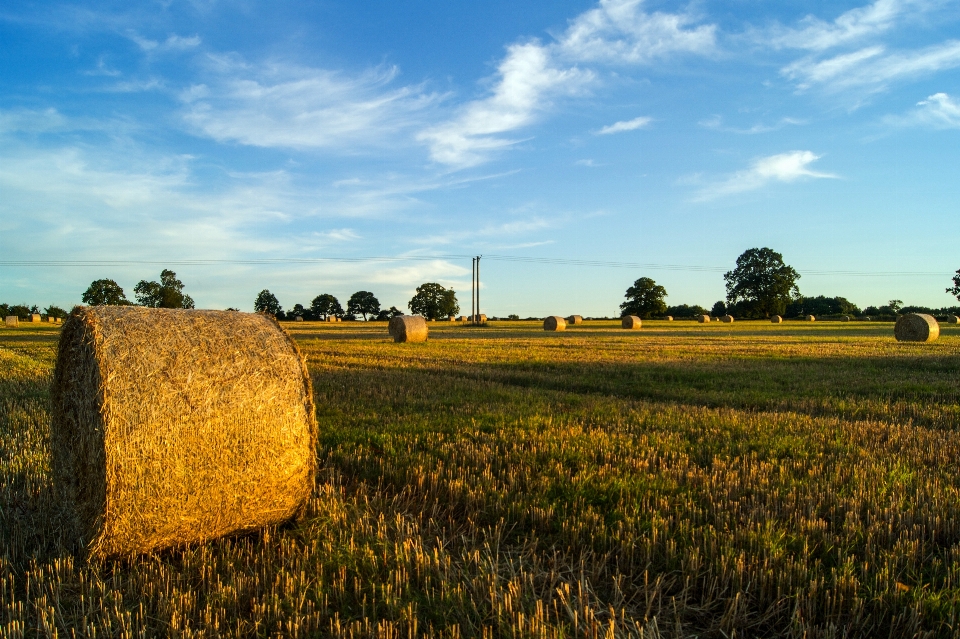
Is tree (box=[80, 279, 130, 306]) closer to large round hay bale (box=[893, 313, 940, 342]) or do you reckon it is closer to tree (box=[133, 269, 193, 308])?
tree (box=[133, 269, 193, 308])

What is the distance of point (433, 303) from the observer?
111 metres

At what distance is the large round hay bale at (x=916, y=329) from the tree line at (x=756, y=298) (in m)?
61.0

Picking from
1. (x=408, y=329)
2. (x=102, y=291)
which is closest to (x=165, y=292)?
(x=102, y=291)

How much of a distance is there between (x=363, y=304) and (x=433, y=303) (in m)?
13.5

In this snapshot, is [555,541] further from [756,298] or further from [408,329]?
[756,298]

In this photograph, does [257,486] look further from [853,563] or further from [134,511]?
[853,563]

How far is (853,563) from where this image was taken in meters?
4.13

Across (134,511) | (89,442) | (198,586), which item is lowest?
(198,586)

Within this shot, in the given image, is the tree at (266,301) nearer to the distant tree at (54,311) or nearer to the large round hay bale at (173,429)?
the distant tree at (54,311)

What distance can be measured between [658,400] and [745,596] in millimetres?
7864

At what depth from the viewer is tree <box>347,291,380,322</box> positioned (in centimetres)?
11319

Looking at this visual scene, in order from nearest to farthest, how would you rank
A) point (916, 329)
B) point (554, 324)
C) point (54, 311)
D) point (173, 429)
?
point (173, 429) → point (916, 329) → point (554, 324) → point (54, 311)

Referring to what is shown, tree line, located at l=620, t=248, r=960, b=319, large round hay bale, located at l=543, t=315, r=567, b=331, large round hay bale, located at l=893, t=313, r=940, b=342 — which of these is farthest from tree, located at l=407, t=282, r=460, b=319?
large round hay bale, located at l=893, t=313, r=940, b=342

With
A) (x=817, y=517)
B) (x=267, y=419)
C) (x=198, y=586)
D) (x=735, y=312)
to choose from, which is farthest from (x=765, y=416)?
(x=735, y=312)
